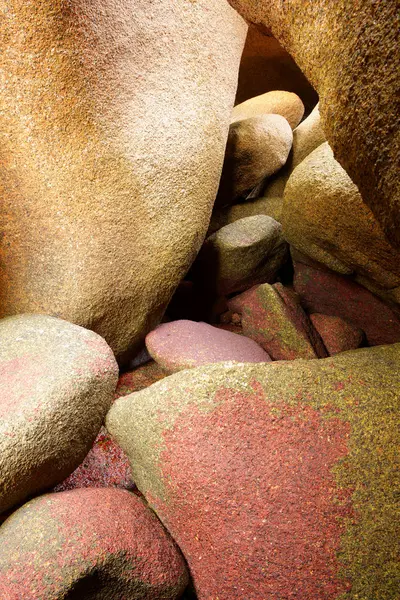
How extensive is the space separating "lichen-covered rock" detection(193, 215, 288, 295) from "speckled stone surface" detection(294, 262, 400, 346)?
0.09m

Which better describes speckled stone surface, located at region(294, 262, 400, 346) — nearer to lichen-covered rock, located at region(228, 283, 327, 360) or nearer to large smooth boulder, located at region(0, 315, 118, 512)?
lichen-covered rock, located at region(228, 283, 327, 360)

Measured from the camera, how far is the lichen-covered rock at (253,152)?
140 centimetres

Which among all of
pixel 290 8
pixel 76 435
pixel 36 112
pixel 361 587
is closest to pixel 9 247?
pixel 36 112

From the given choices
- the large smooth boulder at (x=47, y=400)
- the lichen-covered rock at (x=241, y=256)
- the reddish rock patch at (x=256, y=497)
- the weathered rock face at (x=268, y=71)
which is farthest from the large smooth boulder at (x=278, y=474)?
the weathered rock face at (x=268, y=71)

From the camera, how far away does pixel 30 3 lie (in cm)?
81

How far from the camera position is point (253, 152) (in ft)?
4.62

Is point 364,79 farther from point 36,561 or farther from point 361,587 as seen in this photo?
point 36,561

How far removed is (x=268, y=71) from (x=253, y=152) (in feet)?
2.88

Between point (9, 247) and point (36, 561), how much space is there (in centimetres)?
68

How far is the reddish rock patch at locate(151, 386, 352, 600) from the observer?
0.54m

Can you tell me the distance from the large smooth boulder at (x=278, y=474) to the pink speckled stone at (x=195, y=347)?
7.8 inches

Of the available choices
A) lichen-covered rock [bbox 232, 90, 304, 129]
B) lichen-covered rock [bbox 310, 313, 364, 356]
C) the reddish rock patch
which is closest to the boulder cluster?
the reddish rock patch

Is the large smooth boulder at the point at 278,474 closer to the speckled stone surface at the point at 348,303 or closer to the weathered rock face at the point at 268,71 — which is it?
the speckled stone surface at the point at 348,303

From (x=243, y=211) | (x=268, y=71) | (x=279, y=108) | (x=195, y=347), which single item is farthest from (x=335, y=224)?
(x=268, y=71)
